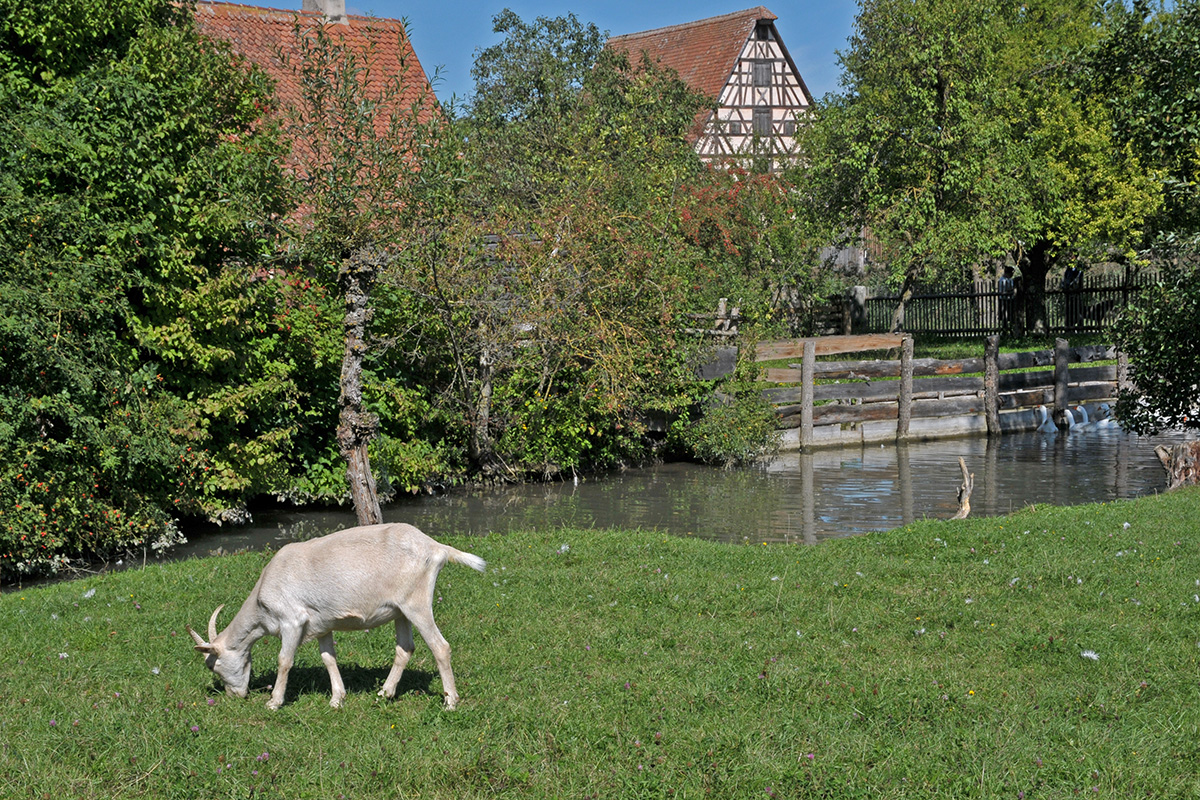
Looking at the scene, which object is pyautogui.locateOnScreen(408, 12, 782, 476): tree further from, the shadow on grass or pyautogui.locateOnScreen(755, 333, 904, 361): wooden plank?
the shadow on grass

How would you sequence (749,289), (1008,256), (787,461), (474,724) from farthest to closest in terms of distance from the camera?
1. (1008,256)
2. (749,289)
3. (787,461)
4. (474,724)

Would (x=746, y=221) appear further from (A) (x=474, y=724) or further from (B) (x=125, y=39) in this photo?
(A) (x=474, y=724)

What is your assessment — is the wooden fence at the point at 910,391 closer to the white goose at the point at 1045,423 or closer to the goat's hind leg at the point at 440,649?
the white goose at the point at 1045,423

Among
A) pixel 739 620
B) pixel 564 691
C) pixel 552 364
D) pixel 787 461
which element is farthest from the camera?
pixel 787 461

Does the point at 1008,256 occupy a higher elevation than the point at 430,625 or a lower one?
higher

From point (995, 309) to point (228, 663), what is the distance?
37.9m

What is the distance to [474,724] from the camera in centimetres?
630

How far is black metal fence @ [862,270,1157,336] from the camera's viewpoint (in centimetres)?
3894

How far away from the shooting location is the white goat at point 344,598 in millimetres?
6508

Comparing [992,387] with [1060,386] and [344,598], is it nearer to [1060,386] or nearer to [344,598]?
[1060,386]

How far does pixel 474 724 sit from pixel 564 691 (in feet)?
2.54

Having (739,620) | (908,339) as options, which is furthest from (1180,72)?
(739,620)

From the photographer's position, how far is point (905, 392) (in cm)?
2361

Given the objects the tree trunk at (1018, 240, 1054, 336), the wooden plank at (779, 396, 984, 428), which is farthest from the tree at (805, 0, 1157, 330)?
the wooden plank at (779, 396, 984, 428)
